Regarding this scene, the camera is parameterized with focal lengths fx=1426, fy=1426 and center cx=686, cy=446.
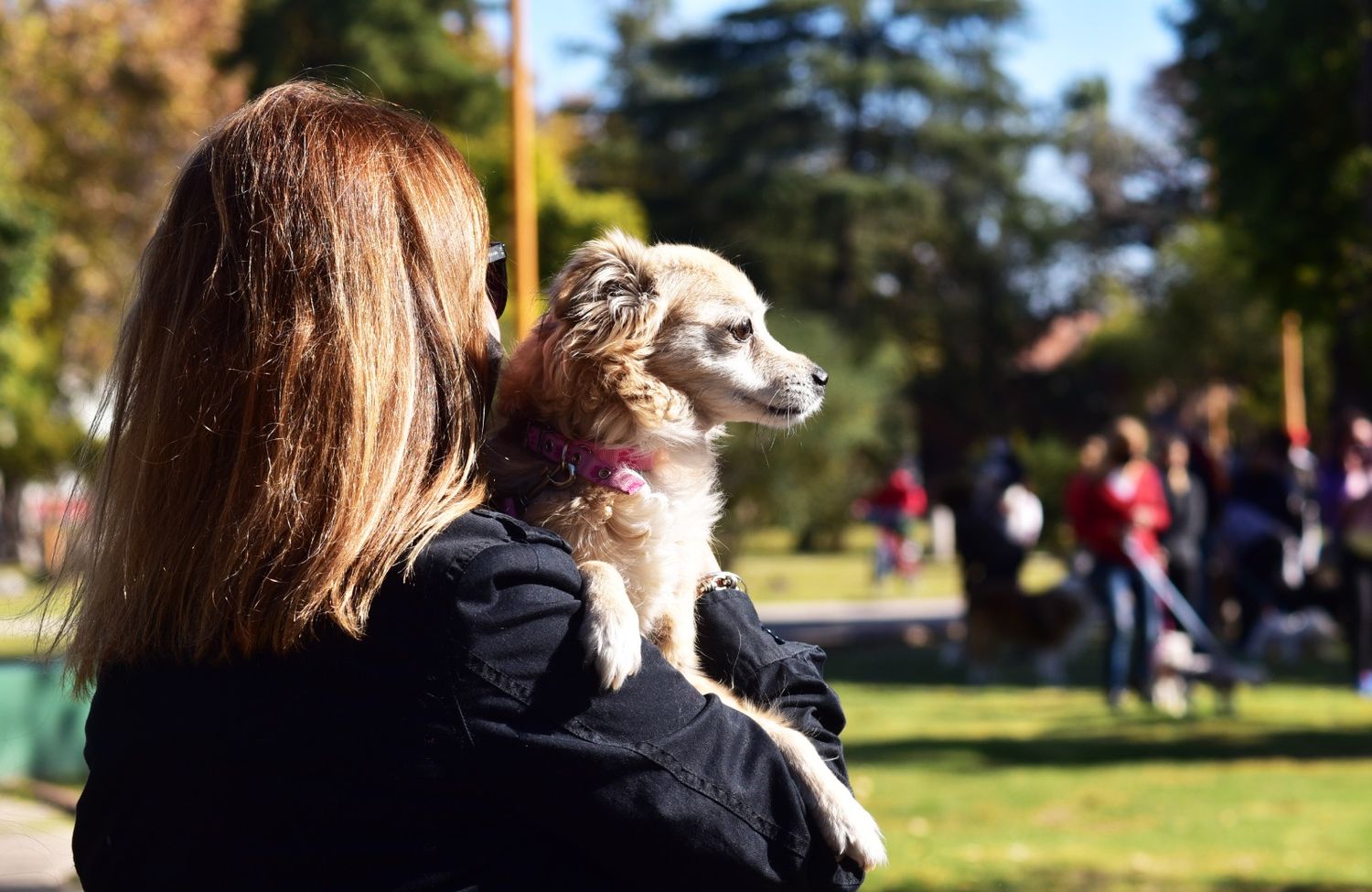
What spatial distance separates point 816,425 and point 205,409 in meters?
31.5

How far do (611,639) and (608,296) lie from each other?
1272 millimetres

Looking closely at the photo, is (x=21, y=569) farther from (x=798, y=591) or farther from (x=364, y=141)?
(x=364, y=141)

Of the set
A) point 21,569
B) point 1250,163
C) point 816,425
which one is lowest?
point 21,569

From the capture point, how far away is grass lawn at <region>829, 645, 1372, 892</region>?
253 inches

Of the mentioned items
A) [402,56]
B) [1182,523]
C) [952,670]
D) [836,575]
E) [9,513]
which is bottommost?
[836,575]

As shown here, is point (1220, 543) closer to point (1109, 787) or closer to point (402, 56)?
point (1109, 787)

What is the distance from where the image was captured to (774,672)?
2205 mm

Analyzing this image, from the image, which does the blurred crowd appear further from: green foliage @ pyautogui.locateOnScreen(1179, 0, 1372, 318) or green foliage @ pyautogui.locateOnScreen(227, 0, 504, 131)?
green foliage @ pyautogui.locateOnScreen(227, 0, 504, 131)

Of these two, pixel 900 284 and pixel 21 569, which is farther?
pixel 900 284

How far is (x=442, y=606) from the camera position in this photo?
5.49 ft

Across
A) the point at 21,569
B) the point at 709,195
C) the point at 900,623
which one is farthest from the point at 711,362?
the point at 709,195

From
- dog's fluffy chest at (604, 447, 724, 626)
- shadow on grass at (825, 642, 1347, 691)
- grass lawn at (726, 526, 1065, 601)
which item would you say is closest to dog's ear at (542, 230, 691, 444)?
dog's fluffy chest at (604, 447, 724, 626)

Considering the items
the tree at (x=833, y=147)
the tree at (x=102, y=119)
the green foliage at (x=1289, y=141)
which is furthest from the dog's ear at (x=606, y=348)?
the tree at (x=833, y=147)

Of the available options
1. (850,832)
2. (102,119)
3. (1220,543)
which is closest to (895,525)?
(1220,543)
